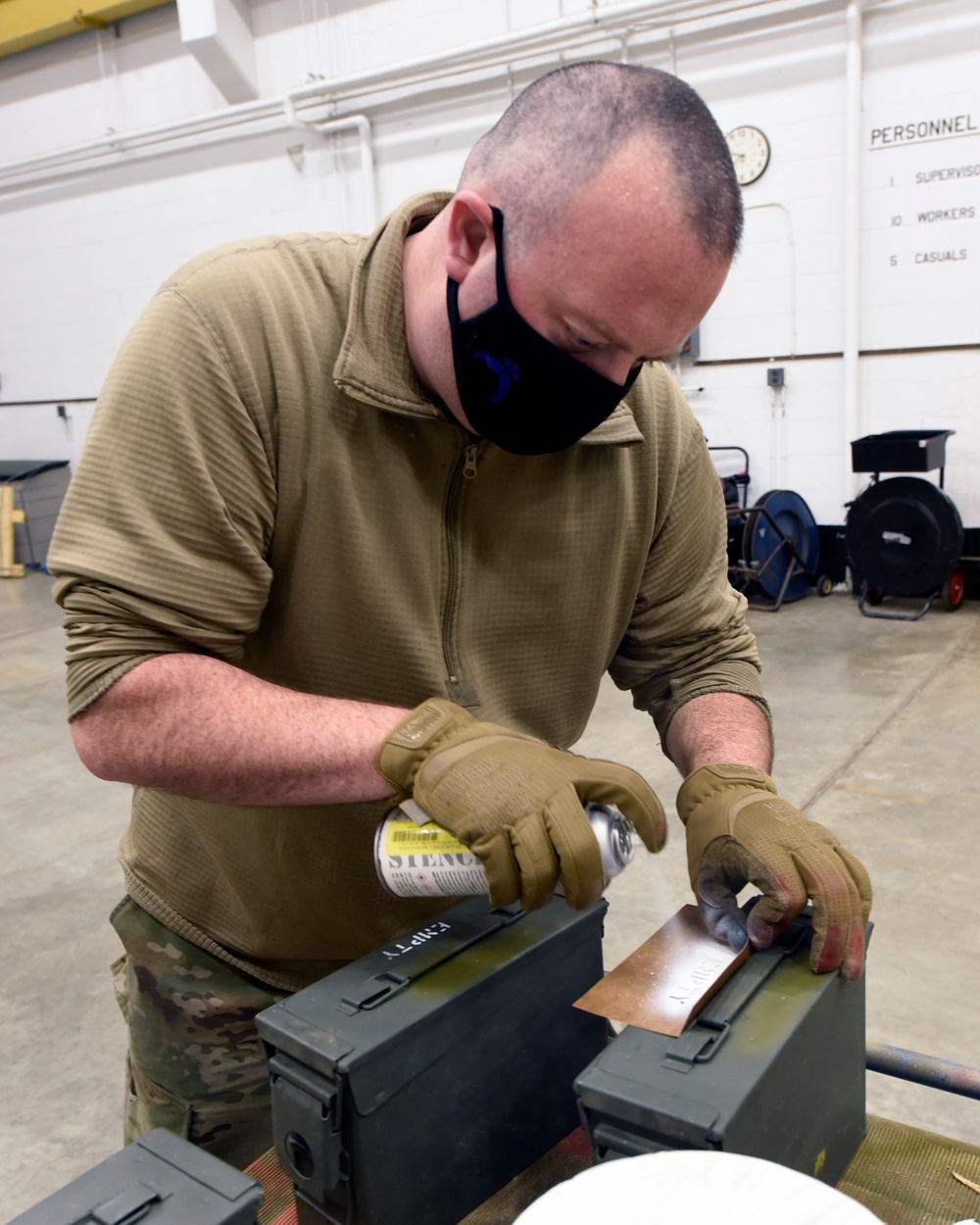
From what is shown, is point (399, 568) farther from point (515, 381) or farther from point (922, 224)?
point (922, 224)

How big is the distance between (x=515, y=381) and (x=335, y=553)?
0.79 ft

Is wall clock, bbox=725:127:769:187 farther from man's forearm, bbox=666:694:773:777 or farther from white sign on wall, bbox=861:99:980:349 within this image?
man's forearm, bbox=666:694:773:777

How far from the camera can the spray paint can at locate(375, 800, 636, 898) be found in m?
0.83

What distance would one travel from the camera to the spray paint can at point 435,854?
834 mm

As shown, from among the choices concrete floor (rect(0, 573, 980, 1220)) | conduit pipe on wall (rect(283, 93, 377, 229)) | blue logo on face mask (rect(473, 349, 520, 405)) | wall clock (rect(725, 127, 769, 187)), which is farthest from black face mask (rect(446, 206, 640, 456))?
conduit pipe on wall (rect(283, 93, 377, 229))

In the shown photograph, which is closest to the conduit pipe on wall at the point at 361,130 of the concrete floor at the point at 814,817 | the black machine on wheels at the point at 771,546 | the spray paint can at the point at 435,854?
the black machine on wheels at the point at 771,546

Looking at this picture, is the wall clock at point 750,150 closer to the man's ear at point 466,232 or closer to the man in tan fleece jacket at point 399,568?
the man in tan fleece jacket at point 399,568

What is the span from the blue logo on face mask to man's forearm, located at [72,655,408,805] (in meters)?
0.32

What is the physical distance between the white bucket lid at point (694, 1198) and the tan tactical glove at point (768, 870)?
0.29 metres

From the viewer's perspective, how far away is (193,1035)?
1.19 meters

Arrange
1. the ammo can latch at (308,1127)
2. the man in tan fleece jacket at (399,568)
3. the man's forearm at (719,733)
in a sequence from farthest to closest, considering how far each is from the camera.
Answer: the man's forearm at (719,733) → the man in tan fleece jacket at (399,568) → the ammo can latch at (308,1127)

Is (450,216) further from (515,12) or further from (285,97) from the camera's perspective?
(285,97)

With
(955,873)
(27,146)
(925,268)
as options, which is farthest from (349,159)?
(955,873)

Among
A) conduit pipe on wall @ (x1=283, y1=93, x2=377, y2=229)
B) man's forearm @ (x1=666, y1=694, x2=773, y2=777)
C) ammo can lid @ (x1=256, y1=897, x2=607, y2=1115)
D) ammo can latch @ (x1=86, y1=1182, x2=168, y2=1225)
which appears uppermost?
conduit pipe on wall @ (x1=283, y1=93, x2=377, y2=229)
